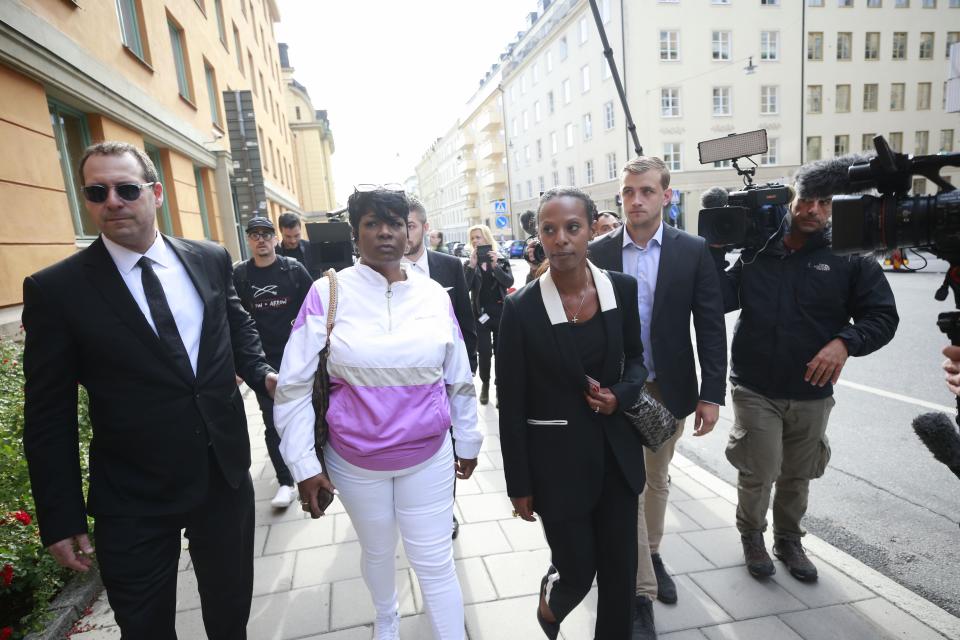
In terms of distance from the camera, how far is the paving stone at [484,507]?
388cm

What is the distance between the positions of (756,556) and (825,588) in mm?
348

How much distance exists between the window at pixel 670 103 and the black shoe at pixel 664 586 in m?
33.8

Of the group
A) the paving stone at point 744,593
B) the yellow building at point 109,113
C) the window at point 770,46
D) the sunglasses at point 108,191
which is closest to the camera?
the sunglasses at point 108,191

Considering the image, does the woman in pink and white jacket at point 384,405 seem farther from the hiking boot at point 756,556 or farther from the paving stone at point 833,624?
the hiking boot at point 756,556

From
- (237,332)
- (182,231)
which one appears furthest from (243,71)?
(237,332)

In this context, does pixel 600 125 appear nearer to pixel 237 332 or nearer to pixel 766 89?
pixel 766 89

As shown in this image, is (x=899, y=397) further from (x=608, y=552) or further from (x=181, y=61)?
(x=181, y=61)

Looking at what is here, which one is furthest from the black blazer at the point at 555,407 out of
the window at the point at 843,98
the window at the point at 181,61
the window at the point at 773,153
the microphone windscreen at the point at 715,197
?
the window at the point at 843,98

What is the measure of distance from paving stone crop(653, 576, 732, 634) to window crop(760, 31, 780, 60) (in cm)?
3823

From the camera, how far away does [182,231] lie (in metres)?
9.39

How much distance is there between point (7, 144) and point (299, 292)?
11.3 feet

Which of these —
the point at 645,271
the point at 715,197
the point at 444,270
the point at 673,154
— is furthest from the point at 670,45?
the point at 645,271

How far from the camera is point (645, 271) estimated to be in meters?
2.99

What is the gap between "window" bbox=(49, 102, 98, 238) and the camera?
6.45m
